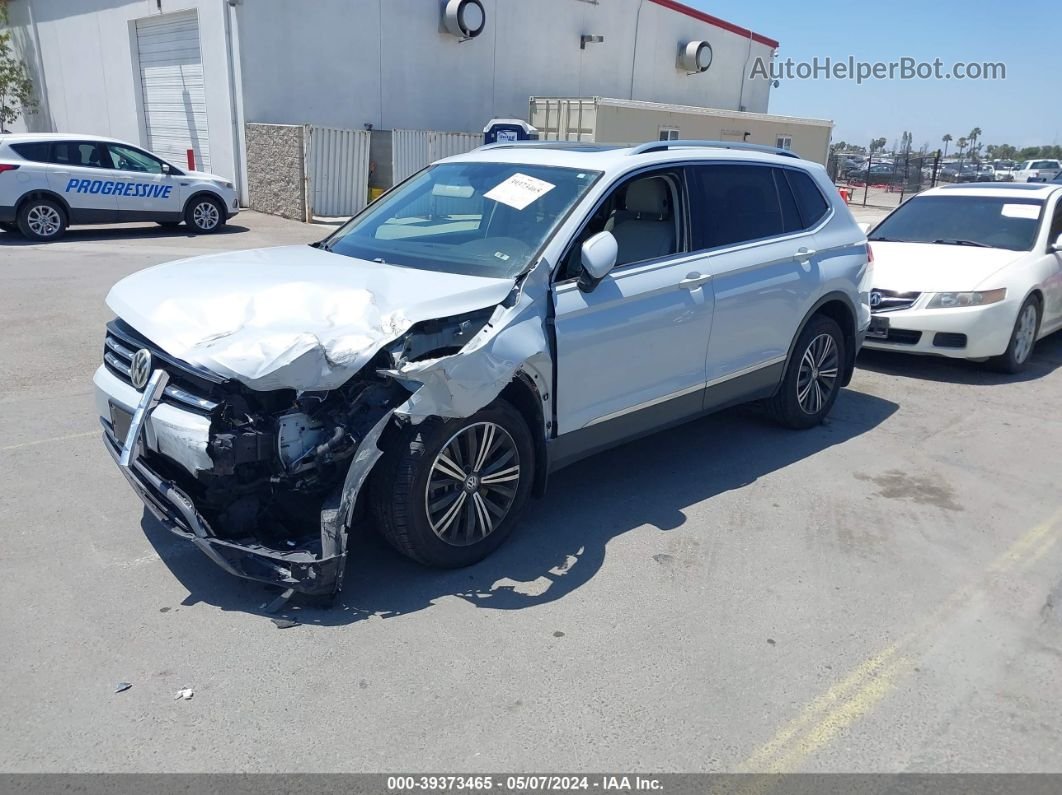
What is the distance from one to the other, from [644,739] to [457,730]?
654 millimetres

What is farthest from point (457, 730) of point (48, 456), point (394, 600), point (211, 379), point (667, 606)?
point (48, 456)

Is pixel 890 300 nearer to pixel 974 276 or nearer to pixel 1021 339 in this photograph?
pixel 974 276

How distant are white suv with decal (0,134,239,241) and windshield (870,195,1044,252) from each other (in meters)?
11.6

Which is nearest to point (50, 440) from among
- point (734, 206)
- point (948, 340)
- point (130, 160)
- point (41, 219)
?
point (734, 206)

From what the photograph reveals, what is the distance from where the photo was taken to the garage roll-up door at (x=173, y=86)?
62.8 feet

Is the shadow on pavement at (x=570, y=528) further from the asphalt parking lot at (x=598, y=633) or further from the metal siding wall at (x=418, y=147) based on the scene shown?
the metal siding wall at (x=418, y=147)

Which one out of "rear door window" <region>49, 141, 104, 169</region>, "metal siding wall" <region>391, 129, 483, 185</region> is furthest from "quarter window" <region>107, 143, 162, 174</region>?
"metal siding wall" <region>391, 129, 483, 185</region>

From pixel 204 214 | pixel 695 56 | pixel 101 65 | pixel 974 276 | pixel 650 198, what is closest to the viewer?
pixel 650 198

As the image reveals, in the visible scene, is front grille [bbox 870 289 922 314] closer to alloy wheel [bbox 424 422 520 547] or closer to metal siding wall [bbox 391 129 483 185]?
alloy wheel [bbox 424 422 520 547]

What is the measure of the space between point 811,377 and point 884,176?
132 feet

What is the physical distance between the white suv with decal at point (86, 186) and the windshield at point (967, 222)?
37.9 feet

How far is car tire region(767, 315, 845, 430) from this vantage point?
5.89m

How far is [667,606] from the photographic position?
384cm

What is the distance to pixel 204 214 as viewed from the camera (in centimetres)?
1539
